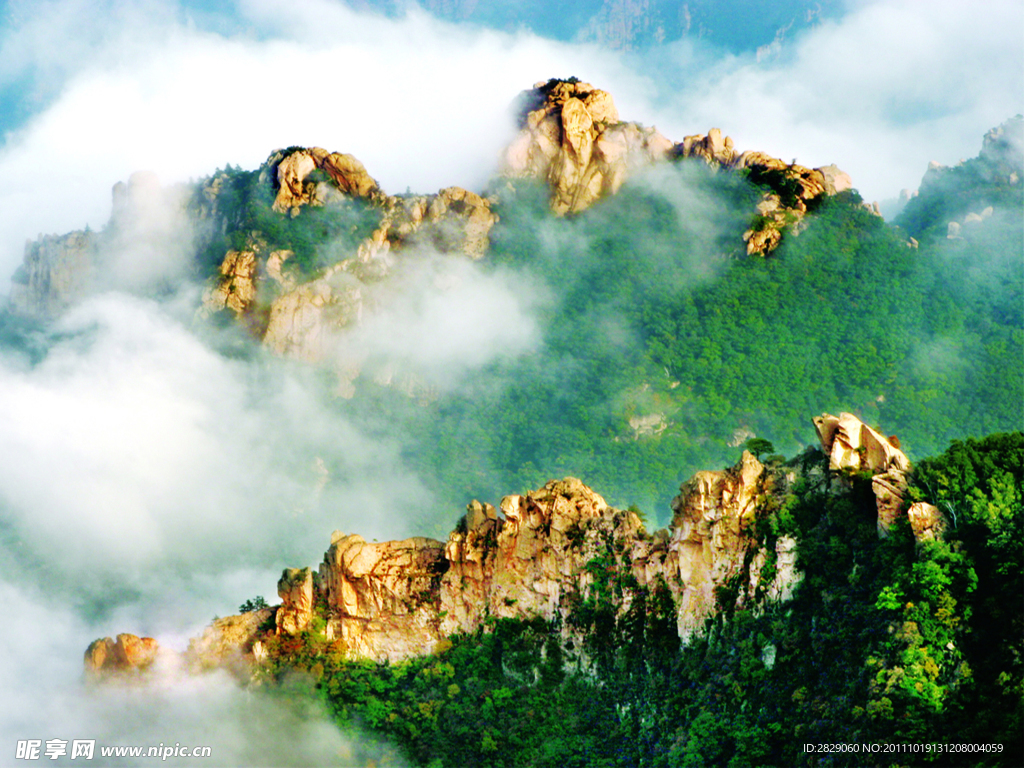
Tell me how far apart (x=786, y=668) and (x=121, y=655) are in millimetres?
51626

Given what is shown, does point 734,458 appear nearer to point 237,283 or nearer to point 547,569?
point 547,569

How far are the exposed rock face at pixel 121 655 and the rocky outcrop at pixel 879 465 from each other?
2093 inches

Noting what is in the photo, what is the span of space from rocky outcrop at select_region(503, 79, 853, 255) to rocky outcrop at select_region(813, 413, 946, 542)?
75.0 metres

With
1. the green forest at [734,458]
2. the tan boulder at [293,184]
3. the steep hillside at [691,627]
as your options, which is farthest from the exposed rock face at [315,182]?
the steep hillside at [691,627]

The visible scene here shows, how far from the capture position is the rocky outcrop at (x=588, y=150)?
506ft

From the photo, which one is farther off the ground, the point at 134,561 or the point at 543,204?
the point at 543,204

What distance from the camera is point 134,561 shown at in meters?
138

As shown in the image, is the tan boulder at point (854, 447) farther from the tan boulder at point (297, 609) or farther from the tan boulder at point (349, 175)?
the tan boulder at point (349, 175)

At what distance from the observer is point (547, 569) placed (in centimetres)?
8919

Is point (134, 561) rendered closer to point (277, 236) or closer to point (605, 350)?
point (277, 236)

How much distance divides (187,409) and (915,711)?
10824cm

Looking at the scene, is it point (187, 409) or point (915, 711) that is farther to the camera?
point (187, 409)

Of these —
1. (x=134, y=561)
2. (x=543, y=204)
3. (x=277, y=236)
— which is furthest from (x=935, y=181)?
(x=134, y=561)

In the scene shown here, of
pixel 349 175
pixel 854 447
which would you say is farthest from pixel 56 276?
pixel 854 447
